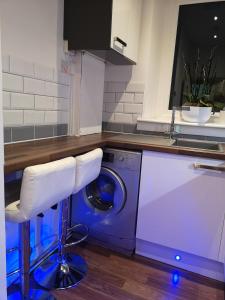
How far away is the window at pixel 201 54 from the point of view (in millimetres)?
2088

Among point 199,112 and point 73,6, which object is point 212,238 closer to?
point 199,112

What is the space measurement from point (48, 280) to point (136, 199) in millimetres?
780

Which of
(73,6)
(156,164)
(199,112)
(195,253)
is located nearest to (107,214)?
(156,164)

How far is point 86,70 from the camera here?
5.99 feet

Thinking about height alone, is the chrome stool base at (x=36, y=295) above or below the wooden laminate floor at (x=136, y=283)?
above

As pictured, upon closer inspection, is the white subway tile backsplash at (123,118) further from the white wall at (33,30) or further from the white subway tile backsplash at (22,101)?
the white subway tile backsplash at (22,101)

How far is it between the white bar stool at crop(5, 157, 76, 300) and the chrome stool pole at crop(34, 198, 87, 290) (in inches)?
12.4

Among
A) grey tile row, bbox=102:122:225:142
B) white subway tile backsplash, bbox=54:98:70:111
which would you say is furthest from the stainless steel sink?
white subway tile backsplash, bbox=54:98:70:111

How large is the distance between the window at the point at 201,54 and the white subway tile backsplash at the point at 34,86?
1315mm

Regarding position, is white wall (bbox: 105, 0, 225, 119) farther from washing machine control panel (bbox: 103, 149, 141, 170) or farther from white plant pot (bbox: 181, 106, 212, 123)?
washing machine control panel (bbox: 103, 149, 141, 170)

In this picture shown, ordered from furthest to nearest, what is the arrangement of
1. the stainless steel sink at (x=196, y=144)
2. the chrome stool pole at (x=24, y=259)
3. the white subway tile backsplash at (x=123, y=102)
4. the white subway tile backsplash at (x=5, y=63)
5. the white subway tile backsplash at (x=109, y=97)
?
the white subway tile backsplash at (x=109, y=97) < the white subway tile backsplash at (x=123, y=102) < the stainless steel sink at (x=196, y=144) < the white subway tile backsplash at (x=5, y=63) < the chrome stool pole at (x=24, y=259)

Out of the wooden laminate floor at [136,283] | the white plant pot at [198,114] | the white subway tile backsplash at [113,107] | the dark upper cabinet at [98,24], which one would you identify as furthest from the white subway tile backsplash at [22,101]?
the white plant pot at [198,114]

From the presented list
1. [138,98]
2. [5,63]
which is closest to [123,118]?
[138,98]

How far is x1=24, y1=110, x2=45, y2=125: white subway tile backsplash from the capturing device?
56.6 inches
